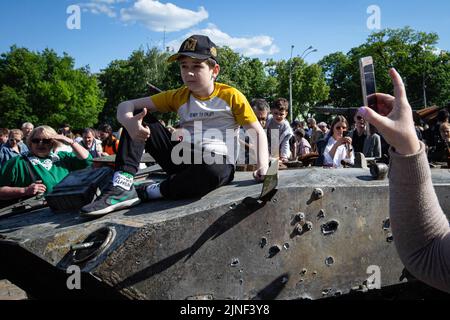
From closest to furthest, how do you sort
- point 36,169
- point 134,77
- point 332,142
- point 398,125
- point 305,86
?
1. point 398,125
2. point 36,169
3. point 332,142
4. point 305,86
5. point 134,77

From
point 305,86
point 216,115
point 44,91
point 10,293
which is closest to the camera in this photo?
point 216,115

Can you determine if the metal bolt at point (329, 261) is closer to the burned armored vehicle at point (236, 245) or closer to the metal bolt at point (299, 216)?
the burned armored vehicle at point (236, 245)

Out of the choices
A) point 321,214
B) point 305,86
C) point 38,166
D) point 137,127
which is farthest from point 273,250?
point 305,86

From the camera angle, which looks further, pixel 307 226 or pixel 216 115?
pixel 216 115

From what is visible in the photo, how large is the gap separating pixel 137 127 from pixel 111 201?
19.5 inches

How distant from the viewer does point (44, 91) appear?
1716 inches

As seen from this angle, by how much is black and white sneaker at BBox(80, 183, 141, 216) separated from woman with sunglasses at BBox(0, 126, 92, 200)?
50.9 inches

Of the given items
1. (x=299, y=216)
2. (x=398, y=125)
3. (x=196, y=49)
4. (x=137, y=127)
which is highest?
(x=196, y=49)

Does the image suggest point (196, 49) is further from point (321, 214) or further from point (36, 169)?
point (36, 169)

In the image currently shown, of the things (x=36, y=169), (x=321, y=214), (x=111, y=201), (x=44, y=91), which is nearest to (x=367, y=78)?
(x=321, y=214)

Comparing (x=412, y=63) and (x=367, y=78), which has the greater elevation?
(x=412, y=63)

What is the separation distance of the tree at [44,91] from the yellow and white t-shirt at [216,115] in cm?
4261

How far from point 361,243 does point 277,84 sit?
→ 44599mm

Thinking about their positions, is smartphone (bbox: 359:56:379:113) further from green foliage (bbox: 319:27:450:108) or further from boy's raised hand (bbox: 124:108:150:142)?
green foliage (bbox: 319:27:450:108)
